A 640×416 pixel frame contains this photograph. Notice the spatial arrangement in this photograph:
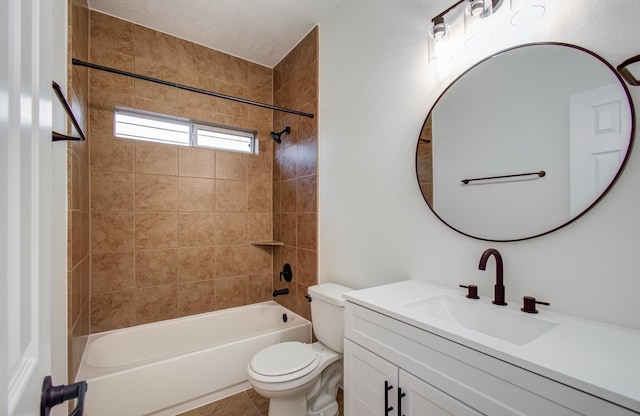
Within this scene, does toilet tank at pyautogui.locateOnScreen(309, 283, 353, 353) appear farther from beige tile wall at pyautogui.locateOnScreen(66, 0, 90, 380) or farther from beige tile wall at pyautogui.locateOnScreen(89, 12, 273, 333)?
beige tile wall at pyautogui.locateOnScreen(66, 0, 90, 380)

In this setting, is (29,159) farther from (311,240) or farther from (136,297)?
(136,297)

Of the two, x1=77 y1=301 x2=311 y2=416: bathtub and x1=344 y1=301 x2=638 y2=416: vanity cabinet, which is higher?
x1=344 y1=301 x2=638 y2=416: vanity cabinet

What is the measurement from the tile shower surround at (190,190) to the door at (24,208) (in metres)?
1.85

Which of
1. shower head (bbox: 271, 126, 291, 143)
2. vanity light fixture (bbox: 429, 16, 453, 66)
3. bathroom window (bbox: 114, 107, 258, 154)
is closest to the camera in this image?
vanity light fixture (bbox: 429, 16, 453, 66)

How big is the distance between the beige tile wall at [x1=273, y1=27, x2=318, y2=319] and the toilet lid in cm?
58

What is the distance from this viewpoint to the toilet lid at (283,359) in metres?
1.57

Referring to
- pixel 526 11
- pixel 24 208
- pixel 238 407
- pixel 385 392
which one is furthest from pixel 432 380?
pixel 238 407

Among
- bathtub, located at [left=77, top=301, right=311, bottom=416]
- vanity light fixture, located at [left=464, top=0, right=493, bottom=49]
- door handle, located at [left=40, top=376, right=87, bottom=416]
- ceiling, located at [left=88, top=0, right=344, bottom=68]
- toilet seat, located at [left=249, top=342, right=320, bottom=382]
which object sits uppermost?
ceiling, located at [left=88, top=0, right=344, bottom=68]

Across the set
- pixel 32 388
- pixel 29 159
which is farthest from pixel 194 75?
pixel 32 388

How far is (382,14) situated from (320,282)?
6.25ft

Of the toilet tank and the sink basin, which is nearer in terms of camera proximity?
the sink basin

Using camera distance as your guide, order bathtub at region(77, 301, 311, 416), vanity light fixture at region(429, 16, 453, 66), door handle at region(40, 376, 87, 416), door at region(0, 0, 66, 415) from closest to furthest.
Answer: door at region(0, 0, 66, 415)
door handle at region(40, 376, 87, 416)
vanity light fixture at region(429, 16, 453, 66)
bathtub at region(77, 301, 311, 416)

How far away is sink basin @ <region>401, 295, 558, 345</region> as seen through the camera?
3.26 feet

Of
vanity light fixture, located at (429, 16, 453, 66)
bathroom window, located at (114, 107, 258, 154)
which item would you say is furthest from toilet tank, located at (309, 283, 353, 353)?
bathroom window, located at (114, 107, 258, 154)
